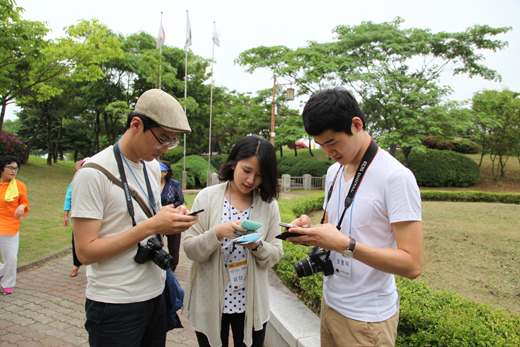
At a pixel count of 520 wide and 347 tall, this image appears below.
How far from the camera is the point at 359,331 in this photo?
5.28ft

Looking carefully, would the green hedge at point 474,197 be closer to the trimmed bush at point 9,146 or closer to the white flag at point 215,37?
the white flag at point 215,37

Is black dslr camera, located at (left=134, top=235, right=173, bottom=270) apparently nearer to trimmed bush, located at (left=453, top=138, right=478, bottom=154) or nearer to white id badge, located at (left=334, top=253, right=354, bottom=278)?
white id badge, located at (left=334, top=253, right=354, bottom=278)

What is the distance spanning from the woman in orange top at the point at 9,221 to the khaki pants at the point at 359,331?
4.66m

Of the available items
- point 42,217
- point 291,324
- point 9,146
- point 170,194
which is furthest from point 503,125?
point 9,146

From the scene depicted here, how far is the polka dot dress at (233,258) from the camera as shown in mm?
2125

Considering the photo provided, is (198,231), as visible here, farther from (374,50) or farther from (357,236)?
(374,50)

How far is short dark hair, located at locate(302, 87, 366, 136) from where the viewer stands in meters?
1.64

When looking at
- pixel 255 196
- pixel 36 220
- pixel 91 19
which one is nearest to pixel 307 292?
pixel 255 196

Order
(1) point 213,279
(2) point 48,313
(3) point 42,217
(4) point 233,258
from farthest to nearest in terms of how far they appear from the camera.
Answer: (3) point 42,217, (2) point 48,313, (4) point 233,258, (1) point 213,279

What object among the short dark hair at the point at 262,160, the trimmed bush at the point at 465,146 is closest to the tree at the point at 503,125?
the trimmed bush at the point at 465,146

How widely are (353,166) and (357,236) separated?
436mm

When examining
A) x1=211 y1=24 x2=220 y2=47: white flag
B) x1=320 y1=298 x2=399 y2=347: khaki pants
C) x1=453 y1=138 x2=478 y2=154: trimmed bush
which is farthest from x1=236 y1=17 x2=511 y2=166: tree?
x1=320 y1=298 x2=399 y2=347: khaki pants

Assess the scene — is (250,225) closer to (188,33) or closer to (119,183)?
(119,183)

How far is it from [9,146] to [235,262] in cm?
2000
